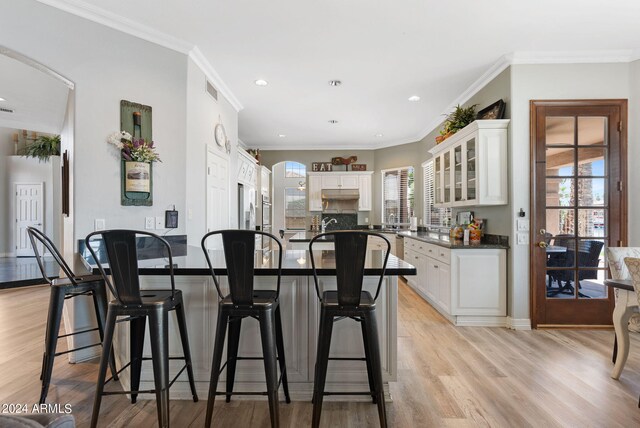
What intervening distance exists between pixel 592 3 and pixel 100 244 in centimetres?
436

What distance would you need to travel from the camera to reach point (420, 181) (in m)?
6.91

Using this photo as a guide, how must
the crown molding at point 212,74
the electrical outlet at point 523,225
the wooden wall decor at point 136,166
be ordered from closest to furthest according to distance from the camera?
the wooden wall decor at point 136,166 → the crown molding at point 212,74 → the electrical outlet at point 523,225

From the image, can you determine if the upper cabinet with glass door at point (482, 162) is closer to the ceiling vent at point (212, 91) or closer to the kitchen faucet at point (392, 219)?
the ceiling vent at point (212, 91)

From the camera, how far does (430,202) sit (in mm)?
6484

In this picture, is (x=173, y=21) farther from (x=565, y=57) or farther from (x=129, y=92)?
(x=565, y=57)

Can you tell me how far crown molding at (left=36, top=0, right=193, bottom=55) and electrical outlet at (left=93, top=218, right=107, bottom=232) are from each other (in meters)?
1.65

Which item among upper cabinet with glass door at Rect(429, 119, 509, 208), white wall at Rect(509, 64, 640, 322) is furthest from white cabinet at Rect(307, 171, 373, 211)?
white wall at Rect(509, 64, 640, 322)

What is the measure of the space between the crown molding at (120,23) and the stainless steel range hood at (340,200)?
4.71 meters

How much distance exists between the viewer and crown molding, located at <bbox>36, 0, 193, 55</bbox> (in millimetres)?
2668

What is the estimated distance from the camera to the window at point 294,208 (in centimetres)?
827

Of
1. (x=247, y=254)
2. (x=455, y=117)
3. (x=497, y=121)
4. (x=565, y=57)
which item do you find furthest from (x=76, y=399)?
Result: (x=565, y=57)

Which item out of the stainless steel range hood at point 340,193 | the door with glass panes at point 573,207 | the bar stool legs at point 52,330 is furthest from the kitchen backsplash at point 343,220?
the bar stool legs at point 52,330

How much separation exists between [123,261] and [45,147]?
8.35 metres

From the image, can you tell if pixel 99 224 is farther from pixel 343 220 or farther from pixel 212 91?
pixel 343 220
